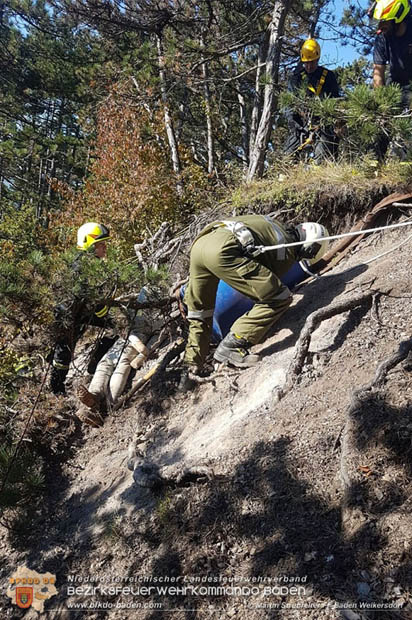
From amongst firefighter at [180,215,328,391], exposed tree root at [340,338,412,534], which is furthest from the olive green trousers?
exposed tree root at [340,338,412,534]

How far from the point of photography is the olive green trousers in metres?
3.96

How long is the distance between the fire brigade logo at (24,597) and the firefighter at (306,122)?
4.94 m

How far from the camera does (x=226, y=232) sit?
13.3 feet

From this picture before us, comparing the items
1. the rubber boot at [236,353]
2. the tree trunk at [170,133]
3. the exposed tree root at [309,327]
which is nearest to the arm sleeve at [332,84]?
the exposed tree root at [309,327]

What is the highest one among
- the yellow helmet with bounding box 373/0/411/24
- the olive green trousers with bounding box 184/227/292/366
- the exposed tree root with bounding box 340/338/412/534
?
the yellow helmet with bounding box 373/0/411/24

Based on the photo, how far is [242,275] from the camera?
13.0 feet

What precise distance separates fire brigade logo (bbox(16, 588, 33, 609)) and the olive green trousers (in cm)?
217

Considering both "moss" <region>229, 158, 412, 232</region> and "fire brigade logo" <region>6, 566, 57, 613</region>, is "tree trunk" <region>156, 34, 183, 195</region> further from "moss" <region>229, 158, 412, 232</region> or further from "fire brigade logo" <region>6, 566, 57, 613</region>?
"fire brigade logo" <region>6, 566, 57, 613</region>

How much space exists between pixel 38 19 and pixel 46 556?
46.8 ft

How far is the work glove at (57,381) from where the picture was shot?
4844 millimetres

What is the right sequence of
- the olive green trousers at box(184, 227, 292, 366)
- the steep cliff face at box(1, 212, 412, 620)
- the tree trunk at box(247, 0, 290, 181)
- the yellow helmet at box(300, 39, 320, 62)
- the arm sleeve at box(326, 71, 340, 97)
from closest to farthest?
the steep cliff face at box(1, 212, 412, 620), the olive green trousers at box(184, 227, 292, 366), the arm sleeve at box(326, 71, 340, 97), the yellow helmet at box(300, 39, 320, 62), the tree trunk at box(247, 0, 290, 181)

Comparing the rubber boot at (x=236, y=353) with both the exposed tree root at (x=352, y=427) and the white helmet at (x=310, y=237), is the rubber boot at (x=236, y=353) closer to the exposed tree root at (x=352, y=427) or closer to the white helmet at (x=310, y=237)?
the white helmet at (x=310, y=237)

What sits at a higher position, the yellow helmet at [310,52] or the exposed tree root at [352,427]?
the yellow helmet at [310,52]

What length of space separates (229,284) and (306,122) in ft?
8.29
